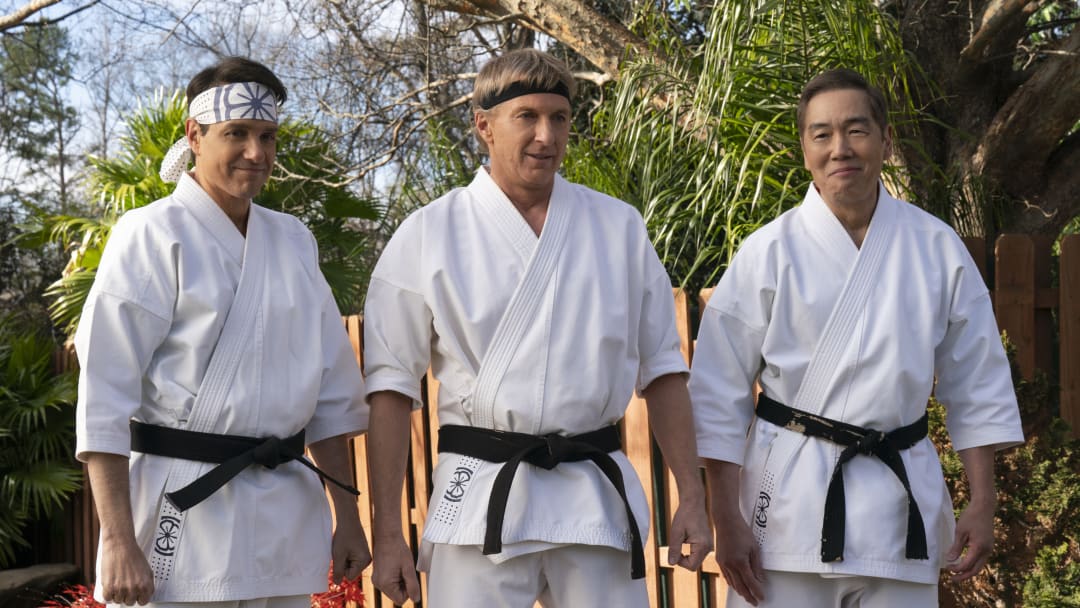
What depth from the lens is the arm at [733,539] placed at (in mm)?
2580

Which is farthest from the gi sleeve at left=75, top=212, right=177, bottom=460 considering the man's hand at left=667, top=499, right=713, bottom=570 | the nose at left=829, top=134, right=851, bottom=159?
the nose at left=829, top=134, right=851, bottom=159

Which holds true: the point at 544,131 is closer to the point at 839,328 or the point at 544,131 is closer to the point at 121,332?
the point at 839,328

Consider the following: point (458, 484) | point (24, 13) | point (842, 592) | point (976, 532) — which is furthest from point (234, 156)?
point (24, 13)

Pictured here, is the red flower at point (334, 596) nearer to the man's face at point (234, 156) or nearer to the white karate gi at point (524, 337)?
the white karate gi at point (524, 337)

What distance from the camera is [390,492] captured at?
249 cm

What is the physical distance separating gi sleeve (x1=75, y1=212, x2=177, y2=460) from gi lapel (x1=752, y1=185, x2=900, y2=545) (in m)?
1.42

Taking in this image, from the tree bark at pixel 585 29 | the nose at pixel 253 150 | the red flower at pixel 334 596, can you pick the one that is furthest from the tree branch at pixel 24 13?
the nose at pixel 253 150

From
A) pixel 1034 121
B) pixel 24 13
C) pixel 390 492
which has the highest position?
pixel 24 13

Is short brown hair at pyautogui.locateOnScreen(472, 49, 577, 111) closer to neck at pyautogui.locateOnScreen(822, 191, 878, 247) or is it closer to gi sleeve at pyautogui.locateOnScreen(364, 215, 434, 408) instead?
gi sleeve at pyautogui.locateOnScreen(364, 215, 434, 408)

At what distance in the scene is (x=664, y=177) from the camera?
5105 mm

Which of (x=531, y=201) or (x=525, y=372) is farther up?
(x=531, y=201)

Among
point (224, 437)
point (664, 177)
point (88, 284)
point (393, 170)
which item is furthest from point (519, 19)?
point (224, 437)

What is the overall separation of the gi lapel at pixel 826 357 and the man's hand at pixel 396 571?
812mm

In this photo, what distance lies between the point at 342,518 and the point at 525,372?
2.17 feet
